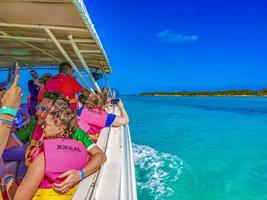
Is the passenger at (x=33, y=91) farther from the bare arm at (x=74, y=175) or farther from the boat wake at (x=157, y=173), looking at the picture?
the bare arm at (x=74, y=175)

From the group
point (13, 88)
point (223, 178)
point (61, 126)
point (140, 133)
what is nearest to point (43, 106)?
point (61, 126)

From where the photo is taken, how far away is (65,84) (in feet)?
11.9

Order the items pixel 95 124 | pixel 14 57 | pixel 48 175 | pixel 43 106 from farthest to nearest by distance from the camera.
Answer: pixel 14 57 → pixel 95 124 → pixel 43 106 → pixel 48 175

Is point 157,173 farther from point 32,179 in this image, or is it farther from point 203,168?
point 32,179

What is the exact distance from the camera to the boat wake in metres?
4.67

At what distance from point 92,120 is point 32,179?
161 cm

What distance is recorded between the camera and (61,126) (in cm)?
161

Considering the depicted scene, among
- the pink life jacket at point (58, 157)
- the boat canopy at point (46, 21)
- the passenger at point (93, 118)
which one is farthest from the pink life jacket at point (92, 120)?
the pink life jacket at point (58, 157)

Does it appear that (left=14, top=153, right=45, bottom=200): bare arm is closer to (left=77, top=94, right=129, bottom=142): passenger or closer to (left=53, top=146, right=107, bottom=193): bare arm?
(left=53, top=146, right=107, bottom=193): bare arm

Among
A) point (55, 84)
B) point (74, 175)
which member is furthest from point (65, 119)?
point (55, 84)

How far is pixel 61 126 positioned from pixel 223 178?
16.3ft

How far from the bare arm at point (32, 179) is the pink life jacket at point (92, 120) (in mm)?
1513

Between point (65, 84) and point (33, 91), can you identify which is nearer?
point (65, 84)

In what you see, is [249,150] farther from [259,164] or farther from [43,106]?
[43,106]
